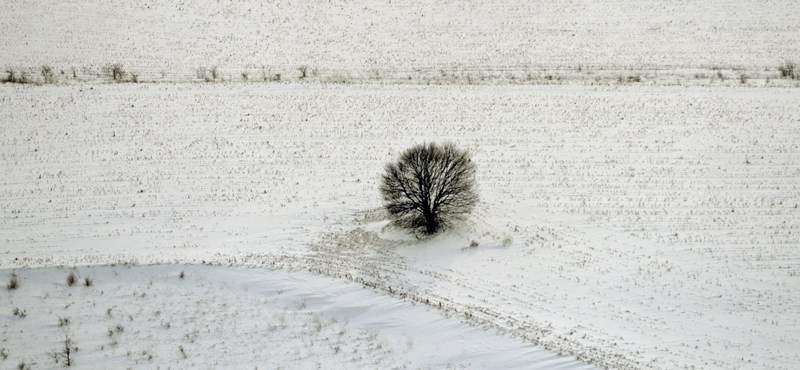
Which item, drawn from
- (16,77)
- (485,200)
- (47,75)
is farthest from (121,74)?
(485,200)

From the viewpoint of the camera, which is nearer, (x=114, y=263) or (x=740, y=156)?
(x=114, y=263)

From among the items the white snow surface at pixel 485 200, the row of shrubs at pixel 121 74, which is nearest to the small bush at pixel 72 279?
the white snow surface at pixel 485 200

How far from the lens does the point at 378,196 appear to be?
27.9 m

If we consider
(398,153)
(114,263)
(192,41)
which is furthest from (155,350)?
(192,41)

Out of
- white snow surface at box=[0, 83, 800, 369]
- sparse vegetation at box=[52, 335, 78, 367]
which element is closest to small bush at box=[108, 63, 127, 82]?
white snow surface at box=[0, 83, 800, 369]

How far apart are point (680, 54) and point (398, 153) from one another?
21229 mm

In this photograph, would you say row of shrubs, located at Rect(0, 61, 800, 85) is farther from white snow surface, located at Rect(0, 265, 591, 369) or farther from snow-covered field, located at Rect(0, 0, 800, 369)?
white snow surface, located at Rect(0, 265, 591, 369)

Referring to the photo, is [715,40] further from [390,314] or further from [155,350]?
[155,350]

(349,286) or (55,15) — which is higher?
(55,15)

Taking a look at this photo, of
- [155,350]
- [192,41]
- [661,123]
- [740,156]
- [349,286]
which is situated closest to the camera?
[155,350]

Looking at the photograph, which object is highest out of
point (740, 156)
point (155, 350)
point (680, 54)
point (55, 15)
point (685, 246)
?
point (55, 15)

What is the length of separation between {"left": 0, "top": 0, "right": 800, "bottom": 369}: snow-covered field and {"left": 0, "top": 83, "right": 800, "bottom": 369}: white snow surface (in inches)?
4.2

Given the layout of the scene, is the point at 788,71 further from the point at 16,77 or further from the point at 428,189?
the point at 16,77

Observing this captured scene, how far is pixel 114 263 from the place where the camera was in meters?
22.9
